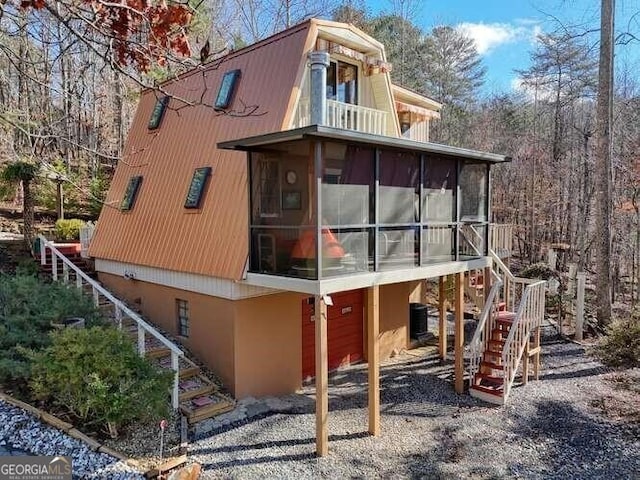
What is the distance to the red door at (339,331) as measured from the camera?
971 centimetres

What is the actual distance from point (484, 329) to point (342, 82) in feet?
20.5

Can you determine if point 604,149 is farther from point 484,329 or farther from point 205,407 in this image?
point 205,407

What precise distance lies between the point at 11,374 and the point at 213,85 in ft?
23.1

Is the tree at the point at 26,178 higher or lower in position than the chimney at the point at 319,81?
lower

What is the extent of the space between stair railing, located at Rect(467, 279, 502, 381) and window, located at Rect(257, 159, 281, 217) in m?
4.91

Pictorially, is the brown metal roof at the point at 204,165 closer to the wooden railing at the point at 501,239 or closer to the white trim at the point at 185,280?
the white trim at the point at 185,280

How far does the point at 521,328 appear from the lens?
9.25m

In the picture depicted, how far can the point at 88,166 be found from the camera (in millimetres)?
21125

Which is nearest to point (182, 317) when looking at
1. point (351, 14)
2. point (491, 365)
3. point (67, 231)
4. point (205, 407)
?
point (205, 407)

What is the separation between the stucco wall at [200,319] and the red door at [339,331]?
1.85 m

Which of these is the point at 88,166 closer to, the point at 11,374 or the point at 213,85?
the point at 213,85

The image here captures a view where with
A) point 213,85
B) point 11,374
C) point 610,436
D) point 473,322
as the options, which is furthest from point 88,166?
point 610,436

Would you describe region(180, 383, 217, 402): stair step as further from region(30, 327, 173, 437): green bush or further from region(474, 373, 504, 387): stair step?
region(474, 373, 504, 387): stair step

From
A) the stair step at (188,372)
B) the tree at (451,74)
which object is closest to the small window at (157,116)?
the stair step at (188,372)
